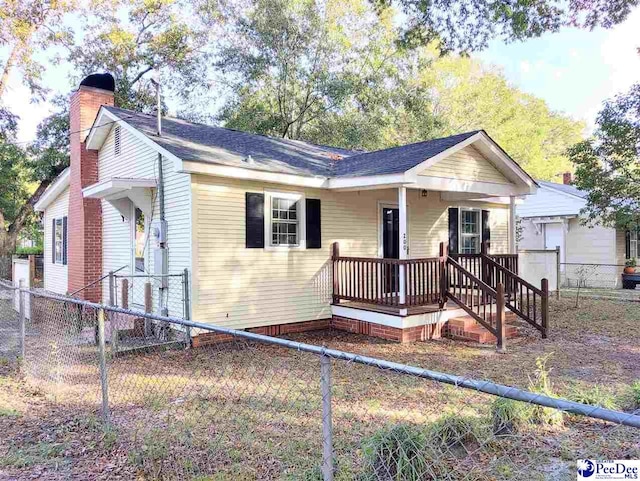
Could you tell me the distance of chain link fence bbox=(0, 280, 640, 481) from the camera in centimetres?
300

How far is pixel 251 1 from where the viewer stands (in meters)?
23.3

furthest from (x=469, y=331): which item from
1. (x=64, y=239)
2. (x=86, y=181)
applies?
(x=64, y=239)

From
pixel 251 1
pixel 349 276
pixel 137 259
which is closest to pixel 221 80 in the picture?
pixel 251 1

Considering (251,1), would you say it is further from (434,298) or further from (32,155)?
(434,298)

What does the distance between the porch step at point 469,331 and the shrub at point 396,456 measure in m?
6.02

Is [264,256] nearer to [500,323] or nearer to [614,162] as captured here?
[500,323]

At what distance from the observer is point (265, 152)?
1012 cm

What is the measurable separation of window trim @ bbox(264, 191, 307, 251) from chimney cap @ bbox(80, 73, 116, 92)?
19.8 feet

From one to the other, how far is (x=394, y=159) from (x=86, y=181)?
7509 millimetres

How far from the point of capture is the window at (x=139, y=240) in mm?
10119

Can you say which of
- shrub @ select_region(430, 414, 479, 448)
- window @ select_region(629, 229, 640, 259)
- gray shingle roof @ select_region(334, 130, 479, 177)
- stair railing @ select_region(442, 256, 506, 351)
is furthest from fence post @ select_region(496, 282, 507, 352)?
window @ select_region(629, 229, 640, 259)

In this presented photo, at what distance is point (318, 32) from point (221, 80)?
217 inches

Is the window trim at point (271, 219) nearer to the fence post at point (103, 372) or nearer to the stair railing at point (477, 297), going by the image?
the stair railing at point (477, 297)

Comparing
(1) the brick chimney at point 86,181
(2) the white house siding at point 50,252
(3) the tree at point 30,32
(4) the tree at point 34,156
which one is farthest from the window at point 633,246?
(3) the tree at point 30,32
